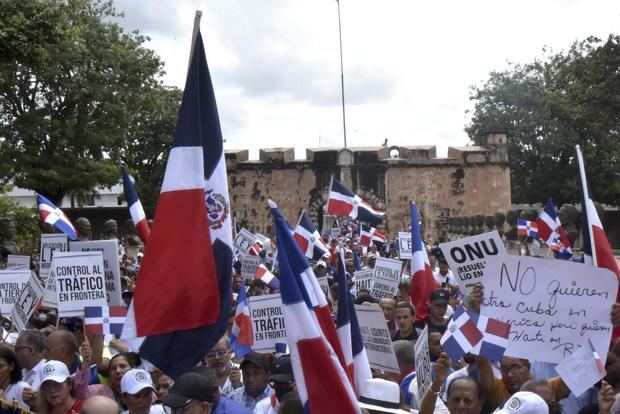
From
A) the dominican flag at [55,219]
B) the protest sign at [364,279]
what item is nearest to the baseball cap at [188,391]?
the protest sign at [364,279]

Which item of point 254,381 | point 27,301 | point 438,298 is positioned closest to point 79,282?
point 27,301

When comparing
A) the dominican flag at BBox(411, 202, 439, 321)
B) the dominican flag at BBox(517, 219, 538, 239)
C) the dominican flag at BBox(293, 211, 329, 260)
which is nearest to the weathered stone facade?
the dominican flag at BBox(517, 219, 538, 239)

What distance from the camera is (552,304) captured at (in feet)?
18.2

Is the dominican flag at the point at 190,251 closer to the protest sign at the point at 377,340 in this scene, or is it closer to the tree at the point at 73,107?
the protest sign at the point at 377,340

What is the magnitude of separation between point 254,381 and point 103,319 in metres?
1.18

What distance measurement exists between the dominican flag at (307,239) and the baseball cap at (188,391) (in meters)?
8.18

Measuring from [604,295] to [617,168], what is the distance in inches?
1581

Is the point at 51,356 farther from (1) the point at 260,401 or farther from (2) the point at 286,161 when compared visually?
(2) the point at 286,161

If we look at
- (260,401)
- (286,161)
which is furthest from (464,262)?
(286,161)

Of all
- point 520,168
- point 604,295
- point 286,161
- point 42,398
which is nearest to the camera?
point 42,398

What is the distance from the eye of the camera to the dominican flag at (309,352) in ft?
14.3

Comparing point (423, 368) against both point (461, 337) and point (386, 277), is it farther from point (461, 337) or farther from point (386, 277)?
point (386, 277)

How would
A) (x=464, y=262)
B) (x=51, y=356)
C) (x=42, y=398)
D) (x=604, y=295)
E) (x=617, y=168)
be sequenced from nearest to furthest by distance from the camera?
(x=42, y=398)
(x=604, y=295)
(x=51, y=356)
(x=464, y=262)
(x=617, y=168)

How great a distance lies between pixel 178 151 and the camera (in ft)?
17.8
